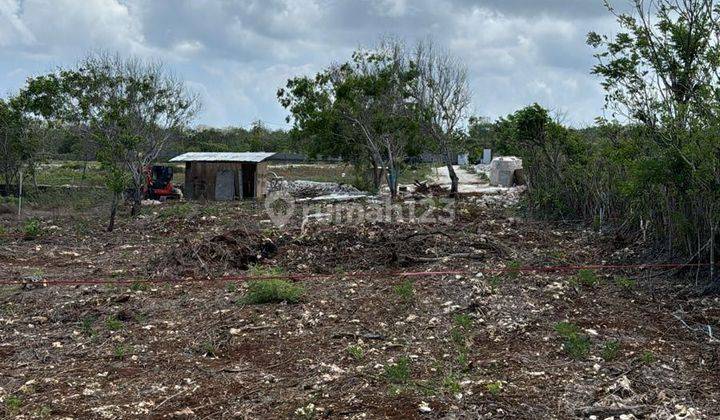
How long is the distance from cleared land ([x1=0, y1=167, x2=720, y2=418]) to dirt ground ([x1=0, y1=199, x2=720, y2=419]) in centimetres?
2

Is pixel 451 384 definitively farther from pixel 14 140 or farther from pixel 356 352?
pixel 14 140

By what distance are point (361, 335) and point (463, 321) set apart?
3.11 ft

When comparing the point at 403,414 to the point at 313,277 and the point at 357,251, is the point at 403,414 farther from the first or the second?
the point at 357,251

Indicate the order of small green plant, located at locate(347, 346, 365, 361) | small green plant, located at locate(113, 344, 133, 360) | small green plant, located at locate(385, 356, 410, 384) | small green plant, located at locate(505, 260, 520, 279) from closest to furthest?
small green plant, located at locate(385, 356, 410, 384)
small green plant, located at locate(347, 346, 365, 361)
small green plant, located at locate(113, 344, 133, 360)
small green plant, located at locate(505, 260, 520, 279)

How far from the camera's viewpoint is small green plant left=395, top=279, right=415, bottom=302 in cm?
662

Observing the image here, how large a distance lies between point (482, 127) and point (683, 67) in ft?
154

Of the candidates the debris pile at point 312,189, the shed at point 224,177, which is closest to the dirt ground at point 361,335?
the debris pile at point 312,189

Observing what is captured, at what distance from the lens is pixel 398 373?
4445mm

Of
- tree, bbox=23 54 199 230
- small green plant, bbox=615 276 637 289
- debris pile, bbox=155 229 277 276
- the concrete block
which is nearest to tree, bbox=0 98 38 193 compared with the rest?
tree, bbox=23 54 199 230

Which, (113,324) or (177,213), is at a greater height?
(177,213)

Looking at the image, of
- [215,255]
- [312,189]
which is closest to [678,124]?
[215,255]

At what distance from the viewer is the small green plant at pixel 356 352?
4.89 m

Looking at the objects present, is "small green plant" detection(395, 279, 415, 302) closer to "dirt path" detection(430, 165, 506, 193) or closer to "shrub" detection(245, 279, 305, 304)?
"shrub" detection(245, 279, 305, 304)

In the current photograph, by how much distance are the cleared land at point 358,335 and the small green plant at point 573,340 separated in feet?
0.05
